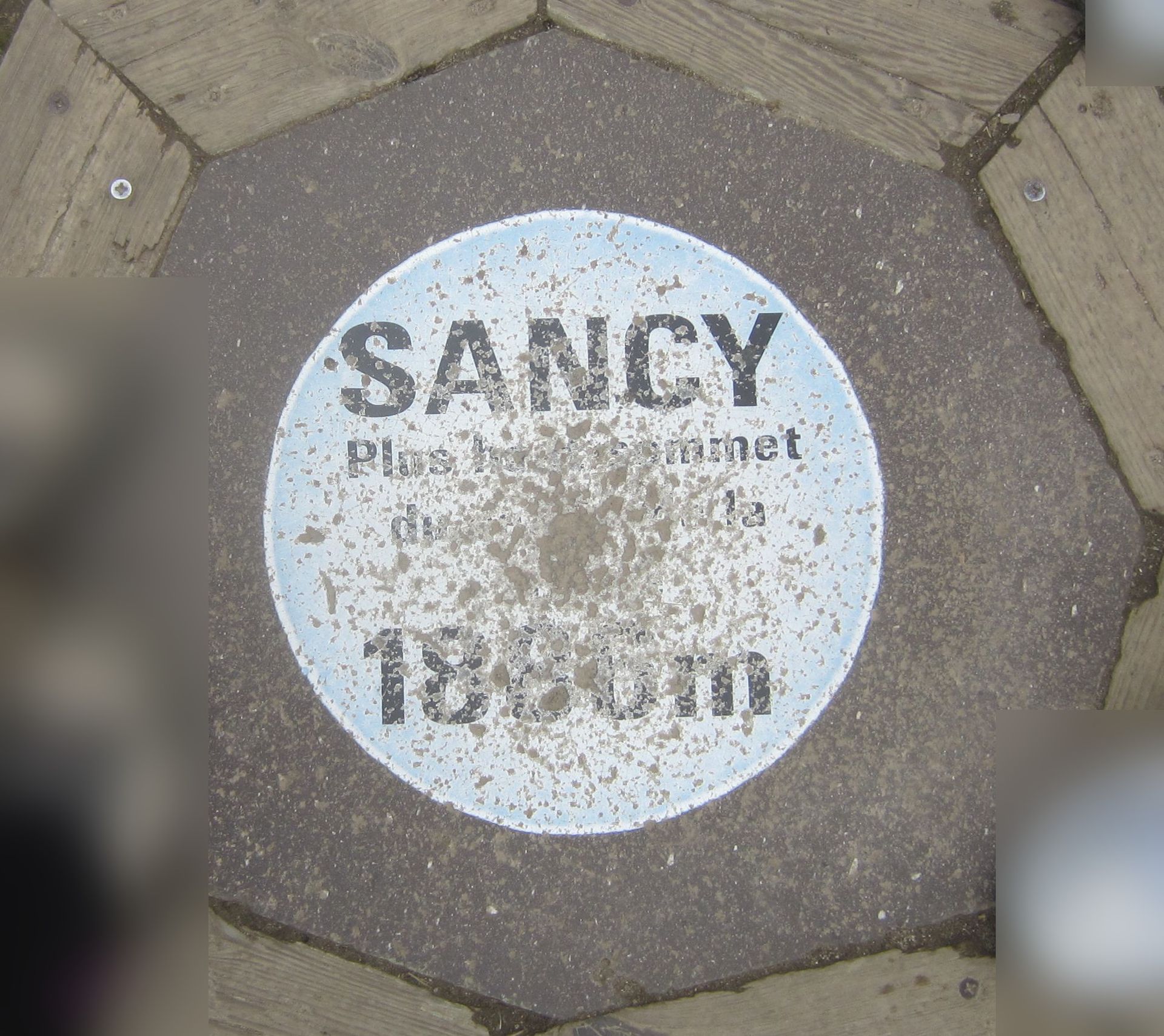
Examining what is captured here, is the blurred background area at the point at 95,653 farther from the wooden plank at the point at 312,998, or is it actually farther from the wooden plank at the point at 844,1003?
the wooden plank at the point at 844,1003

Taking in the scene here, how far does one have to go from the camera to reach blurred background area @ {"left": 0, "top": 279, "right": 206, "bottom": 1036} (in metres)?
2.10

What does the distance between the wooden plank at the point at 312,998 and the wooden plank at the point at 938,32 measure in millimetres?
2909

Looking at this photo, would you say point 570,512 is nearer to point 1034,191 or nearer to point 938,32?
point 1034,191

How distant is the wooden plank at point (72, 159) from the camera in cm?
236

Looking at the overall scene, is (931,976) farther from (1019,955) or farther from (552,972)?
(552,972)

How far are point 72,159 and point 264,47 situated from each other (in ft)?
2.08

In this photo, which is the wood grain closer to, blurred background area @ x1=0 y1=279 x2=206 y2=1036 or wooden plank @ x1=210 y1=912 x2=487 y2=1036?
blurred background area @ x1=0 y1=279 x2=206 y2=1036

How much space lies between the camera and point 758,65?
7.67 feet

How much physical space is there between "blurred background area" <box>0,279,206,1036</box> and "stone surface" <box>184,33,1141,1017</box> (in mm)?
181

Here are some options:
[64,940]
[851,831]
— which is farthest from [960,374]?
[64,940]

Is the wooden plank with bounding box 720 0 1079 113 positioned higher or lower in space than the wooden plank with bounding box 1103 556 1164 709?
higher

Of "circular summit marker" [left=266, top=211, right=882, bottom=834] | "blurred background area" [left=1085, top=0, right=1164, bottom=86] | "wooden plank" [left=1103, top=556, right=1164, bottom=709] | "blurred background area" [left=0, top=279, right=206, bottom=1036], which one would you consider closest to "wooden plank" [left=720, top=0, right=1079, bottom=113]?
"blurred background area" [left=1085, top=0, right=1164, bottom=86]

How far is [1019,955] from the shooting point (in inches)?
89.0

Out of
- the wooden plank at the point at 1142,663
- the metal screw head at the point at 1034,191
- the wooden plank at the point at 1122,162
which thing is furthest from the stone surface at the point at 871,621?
the wooden plank at the point at 1122,162
